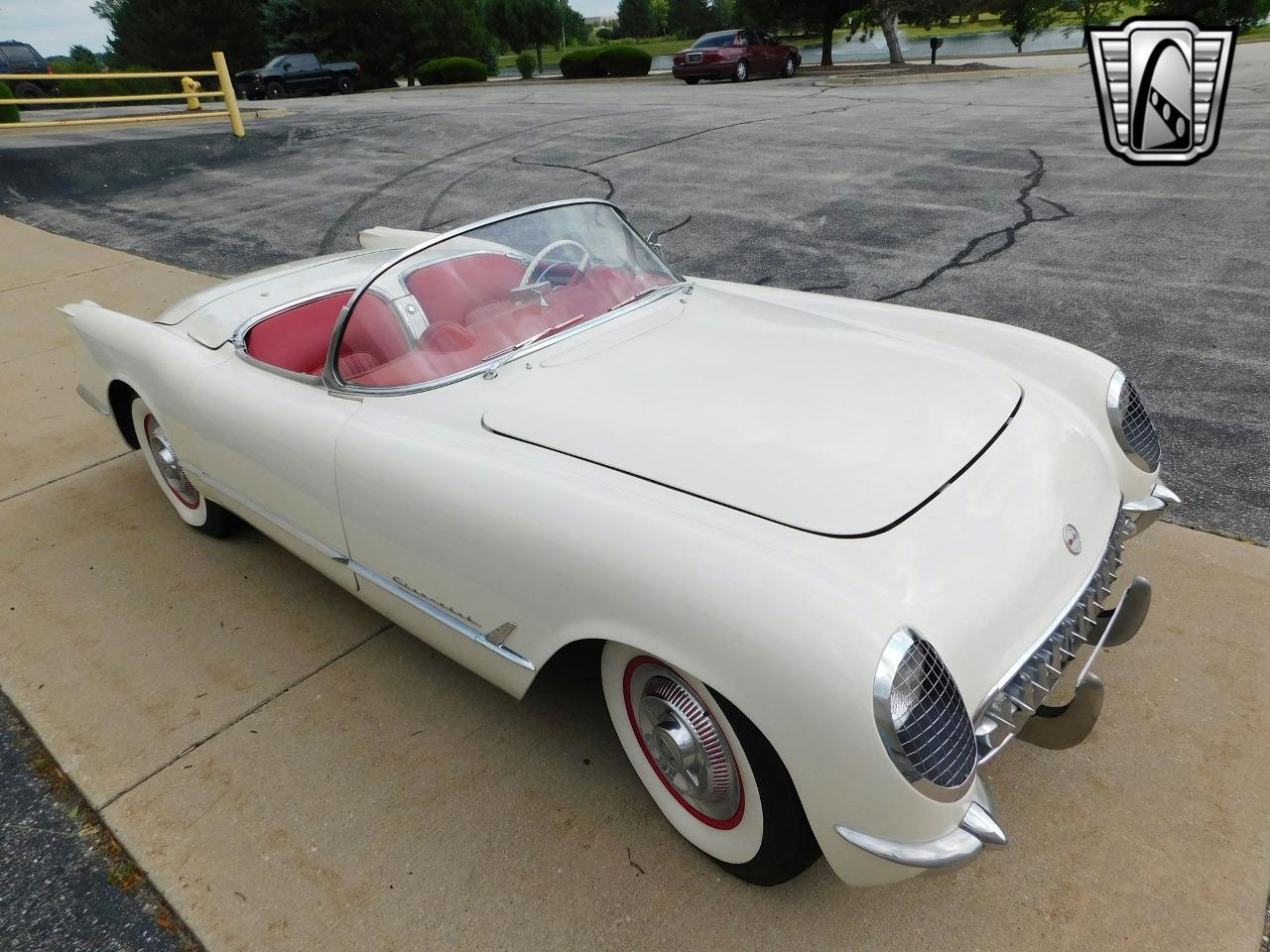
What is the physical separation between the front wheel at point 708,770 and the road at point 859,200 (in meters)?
2.26

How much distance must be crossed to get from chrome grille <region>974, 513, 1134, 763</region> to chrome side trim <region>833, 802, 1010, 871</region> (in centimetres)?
13

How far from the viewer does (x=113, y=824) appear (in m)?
2.23

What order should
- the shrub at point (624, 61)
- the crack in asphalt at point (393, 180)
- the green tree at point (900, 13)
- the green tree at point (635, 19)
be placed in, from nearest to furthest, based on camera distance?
1. the crack in asphalt at point (393, 180)
2. the green tree at point (900, 13)
3. the shrub at point (624, 61)
4. the green tree at point (635, 19)

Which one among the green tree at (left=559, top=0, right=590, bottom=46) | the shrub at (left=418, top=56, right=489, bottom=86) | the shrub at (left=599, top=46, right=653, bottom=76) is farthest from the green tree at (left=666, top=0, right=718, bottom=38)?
the shrub at (left=599, top=46, right=653, bottom=76)

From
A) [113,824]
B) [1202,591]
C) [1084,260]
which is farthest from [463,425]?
[1084,260]

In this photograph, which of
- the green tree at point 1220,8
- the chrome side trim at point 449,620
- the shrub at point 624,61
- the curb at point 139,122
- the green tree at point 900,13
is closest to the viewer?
the chrome side trim at point 449,620

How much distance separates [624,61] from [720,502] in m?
32.0

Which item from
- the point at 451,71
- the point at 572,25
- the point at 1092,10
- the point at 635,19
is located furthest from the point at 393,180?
the point at 635,19

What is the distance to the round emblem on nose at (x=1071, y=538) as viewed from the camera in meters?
1.91

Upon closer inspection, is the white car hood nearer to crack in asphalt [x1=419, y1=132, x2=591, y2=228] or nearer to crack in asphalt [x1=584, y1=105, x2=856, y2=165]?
crack in asphalt [x1=419, y1=132, x2=591, y2=228]

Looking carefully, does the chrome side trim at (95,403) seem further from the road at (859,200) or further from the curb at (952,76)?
the curb at (952,76)

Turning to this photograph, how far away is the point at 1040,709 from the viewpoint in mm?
1970

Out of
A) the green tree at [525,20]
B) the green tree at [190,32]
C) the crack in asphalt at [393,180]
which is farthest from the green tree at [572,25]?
the crack in asphalt at [393,180]

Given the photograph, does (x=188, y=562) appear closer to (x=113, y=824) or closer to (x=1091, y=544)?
(x=113, y=824)
